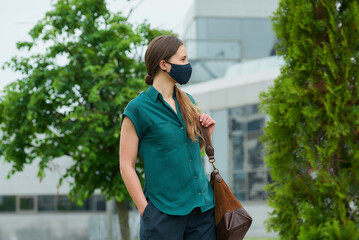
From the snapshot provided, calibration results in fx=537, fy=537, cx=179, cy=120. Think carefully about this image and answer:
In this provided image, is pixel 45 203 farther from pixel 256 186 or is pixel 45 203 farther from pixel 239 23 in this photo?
pixel 239 23

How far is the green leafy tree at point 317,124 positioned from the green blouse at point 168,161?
2.96 metres

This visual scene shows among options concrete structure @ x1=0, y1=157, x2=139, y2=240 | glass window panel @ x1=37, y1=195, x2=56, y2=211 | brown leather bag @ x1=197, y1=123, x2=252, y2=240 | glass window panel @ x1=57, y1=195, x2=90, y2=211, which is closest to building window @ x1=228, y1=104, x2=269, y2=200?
concrete structure @ x1=0, y1=157, x2=139, y2=240

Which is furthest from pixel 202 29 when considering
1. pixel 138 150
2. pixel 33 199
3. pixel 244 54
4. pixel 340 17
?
pixel 138 150

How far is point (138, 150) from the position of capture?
8.63 ft

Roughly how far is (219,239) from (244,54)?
72.5 ft

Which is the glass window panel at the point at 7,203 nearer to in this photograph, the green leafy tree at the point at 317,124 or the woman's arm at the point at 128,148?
the green leafy tree at the point at 317,124

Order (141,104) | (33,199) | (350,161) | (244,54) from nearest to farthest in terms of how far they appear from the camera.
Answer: (141,104), (350,161), (33,199), (244,54)

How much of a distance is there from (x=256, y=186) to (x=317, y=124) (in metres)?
10.9

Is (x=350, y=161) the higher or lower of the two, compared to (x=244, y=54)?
lower

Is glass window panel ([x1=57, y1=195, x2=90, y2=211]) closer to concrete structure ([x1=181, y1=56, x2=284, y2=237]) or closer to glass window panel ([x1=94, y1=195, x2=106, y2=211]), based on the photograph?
glass window panel ([x1=94, y1=195, x2=106, y2=211])

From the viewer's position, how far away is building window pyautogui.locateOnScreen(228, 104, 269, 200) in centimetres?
1602

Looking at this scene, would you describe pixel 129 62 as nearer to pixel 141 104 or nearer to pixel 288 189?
pixel 288 189

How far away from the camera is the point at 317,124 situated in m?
5.42

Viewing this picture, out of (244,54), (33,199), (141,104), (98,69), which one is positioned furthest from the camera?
(244,54)
